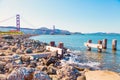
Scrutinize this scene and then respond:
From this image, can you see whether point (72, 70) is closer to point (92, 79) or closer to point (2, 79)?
point (92, 79)

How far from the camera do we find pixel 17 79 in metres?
3.96

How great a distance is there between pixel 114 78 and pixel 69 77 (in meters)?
2.13

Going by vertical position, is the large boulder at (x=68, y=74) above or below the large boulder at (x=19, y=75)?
below

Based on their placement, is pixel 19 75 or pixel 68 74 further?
pixel 68 74

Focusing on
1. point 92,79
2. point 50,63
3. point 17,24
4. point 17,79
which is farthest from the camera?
point 17,24

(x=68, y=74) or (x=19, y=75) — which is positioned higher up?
(x=19, y=75)

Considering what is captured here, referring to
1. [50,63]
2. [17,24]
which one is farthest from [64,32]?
[50,63]

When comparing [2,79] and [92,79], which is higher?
[2,79]

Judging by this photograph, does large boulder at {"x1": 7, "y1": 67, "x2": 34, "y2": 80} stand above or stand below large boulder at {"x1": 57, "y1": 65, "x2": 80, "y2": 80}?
above

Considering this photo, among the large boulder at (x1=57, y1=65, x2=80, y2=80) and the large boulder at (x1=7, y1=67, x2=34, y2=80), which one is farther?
the large boulder at (x1=57, y1=65, x2=80, y2=80)

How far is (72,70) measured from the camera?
5719mm

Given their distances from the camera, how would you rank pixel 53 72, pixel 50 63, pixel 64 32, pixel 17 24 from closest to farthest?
pixel 53 72 < pixel 50 63 < pixel 17 24 < pixel 64 32

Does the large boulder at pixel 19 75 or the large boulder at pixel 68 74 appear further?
the large boulder at pixel 68 74

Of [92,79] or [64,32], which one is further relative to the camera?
[64,32]
